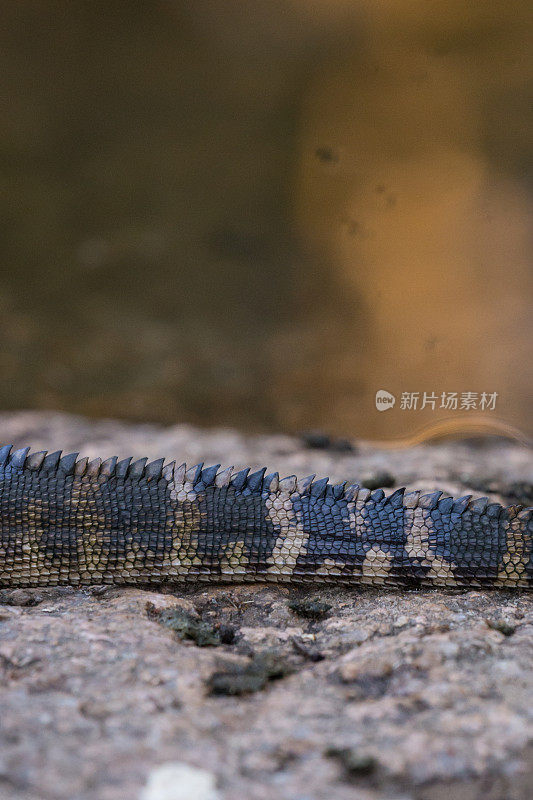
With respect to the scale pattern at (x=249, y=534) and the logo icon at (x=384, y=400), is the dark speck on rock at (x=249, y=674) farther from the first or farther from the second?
the logo icon at (x=384, y=400)

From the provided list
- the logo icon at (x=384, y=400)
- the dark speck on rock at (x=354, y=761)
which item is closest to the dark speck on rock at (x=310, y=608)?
the dark speck on rock at (x=354, y=761)

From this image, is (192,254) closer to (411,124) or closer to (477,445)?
(411,124)

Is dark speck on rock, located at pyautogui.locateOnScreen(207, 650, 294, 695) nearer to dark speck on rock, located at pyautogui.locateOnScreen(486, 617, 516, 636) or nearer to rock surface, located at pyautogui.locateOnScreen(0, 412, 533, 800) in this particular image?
rock surface, located at pyautogui.locateOnScreen(0, 412, 533, 800)

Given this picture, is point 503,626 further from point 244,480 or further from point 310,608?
point 244,480

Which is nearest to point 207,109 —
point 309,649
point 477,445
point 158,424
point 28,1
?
point 28,1

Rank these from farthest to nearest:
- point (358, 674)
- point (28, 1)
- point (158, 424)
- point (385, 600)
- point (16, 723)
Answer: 1. point (158, 424)
2. point (28, 1)
3. point (385, 600)
4. point (358, 674)
5. point (16, 723)

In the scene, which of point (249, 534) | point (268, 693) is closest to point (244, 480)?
point (249, 534)

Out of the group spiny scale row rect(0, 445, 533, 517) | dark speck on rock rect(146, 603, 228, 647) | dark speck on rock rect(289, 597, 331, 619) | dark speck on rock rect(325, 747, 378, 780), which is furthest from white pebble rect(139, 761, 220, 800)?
spiny scale row rect(0, 445, 533, 517)
